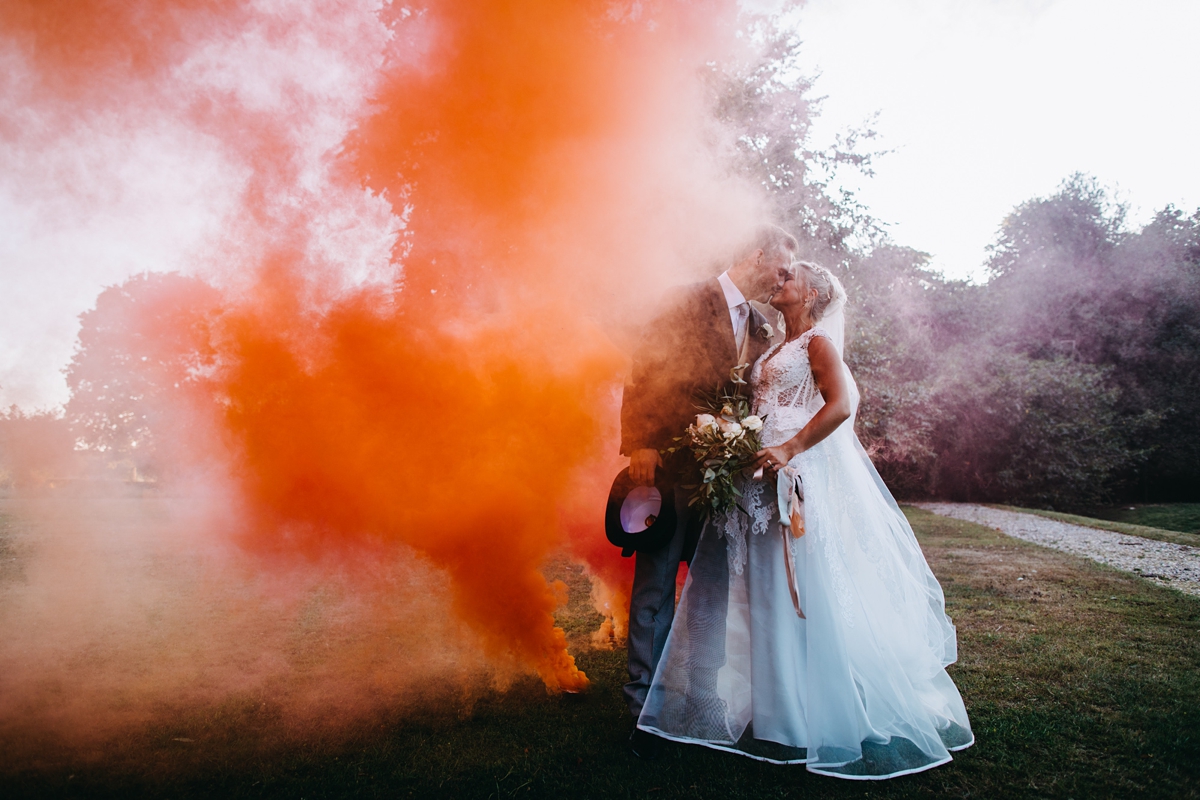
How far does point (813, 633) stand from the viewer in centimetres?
307

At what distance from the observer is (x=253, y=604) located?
605cm

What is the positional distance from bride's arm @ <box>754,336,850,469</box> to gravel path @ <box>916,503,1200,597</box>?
5.97m

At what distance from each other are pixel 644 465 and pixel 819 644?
3.98 feet

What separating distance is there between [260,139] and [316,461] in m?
2.17

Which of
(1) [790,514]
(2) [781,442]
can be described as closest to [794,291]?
(2) [781,442]

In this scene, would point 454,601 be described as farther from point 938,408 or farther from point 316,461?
point 938,408

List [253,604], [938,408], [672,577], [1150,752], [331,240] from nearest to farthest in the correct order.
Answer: [1150,752] → [672,577] → [331,240] → [253,604] → [938,408]

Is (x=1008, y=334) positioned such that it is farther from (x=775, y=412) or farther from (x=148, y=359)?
(x=148, y=359)

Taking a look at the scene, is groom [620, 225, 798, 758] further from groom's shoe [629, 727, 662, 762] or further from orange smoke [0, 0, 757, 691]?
orange smoke [0, 0, 757, 691]

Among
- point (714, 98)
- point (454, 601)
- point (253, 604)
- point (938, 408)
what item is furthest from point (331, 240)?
point (938, 408)

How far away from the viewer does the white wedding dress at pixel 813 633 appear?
117 inches

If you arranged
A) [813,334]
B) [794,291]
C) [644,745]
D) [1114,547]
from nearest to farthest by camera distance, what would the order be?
[644,745] < [813,334] < [794,291] < [1114,547]

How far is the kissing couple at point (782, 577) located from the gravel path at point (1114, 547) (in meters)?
5.50

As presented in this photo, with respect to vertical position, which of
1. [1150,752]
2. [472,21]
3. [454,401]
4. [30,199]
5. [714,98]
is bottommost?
[1150,752]
